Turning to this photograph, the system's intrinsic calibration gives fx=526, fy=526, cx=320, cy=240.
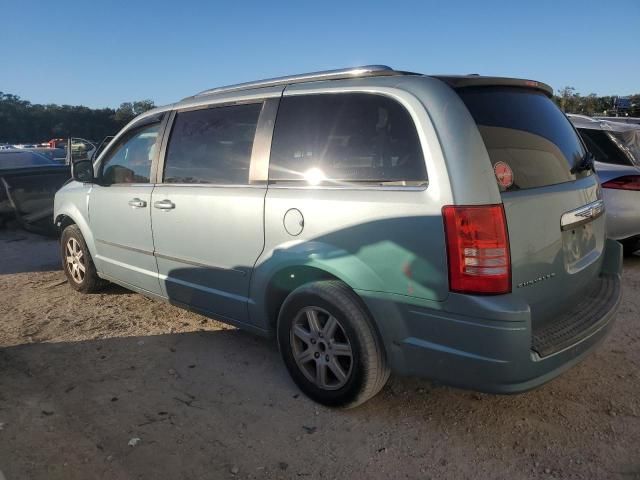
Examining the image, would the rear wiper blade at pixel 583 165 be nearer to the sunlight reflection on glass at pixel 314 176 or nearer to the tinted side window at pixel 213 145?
the sunlight reflection on glass at pixel 314 176

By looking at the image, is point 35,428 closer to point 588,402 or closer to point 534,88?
point 588,402

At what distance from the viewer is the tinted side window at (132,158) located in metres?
4.21

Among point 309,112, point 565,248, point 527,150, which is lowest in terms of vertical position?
point 565,248

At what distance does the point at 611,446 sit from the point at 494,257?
3.81 ft

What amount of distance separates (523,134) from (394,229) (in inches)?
34.8

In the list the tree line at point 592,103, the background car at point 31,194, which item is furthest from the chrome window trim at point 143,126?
the tree line at point 592,103

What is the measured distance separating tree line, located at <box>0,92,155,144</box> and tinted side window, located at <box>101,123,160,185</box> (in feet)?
206

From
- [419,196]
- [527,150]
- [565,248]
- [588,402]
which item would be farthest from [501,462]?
[527,150]

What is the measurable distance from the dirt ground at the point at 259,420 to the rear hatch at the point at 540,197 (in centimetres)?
63

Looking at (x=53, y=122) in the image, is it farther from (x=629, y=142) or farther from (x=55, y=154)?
(x=629, y=142)

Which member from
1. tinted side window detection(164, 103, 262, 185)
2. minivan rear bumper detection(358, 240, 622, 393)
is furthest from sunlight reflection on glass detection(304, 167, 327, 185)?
minivan rear bumper detection(358, 240, 622, 393)

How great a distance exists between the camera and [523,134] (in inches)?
108

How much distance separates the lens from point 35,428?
286 centimetres

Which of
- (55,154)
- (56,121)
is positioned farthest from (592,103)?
(56,121)
